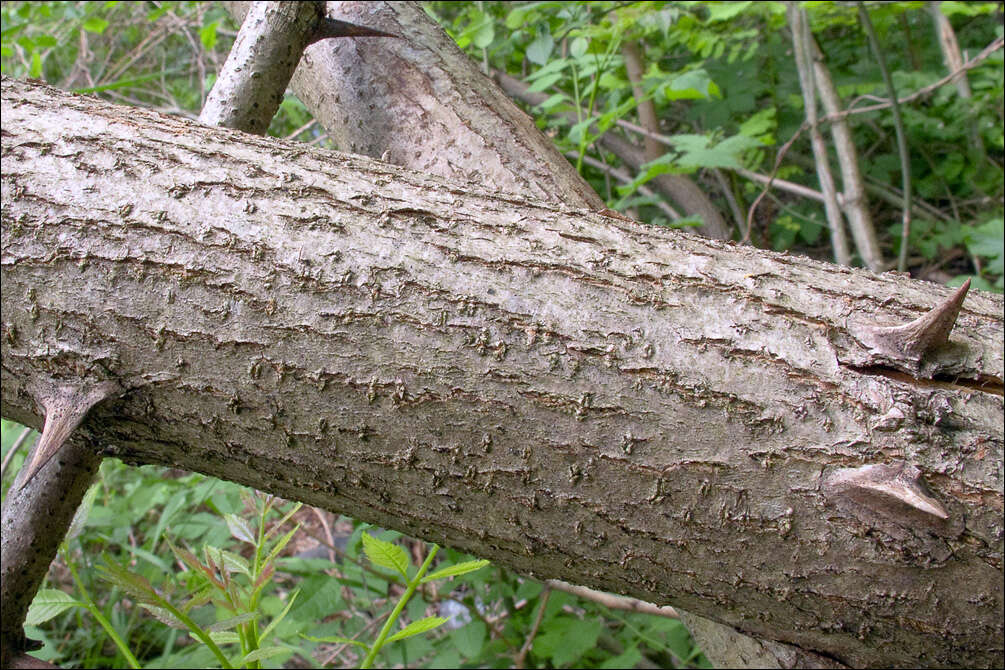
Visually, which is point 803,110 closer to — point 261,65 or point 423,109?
point 423,109

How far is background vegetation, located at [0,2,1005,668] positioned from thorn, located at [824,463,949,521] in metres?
0.52

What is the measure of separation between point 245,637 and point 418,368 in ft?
1.47

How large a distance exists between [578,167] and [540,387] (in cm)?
128

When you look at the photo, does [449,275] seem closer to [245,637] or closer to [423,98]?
[245,637]

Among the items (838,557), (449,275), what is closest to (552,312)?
(449,275)

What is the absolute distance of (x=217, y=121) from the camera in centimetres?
118

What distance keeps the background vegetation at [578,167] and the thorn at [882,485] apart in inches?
20.4

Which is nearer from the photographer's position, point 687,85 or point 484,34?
point 687,85

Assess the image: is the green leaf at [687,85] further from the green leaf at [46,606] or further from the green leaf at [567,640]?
the green leaf at [46,606]

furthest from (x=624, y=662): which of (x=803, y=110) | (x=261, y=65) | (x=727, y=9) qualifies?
(x=803, y=110)

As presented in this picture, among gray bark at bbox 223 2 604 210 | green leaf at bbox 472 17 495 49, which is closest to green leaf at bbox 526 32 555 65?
green leaf at bbox 472 17 495 49

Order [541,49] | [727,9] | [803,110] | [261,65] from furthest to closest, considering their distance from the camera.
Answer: [803,110], [727,9], [541,49], [261,65]

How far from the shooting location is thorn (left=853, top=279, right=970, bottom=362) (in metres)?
0.74

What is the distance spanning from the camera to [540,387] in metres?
0.76
